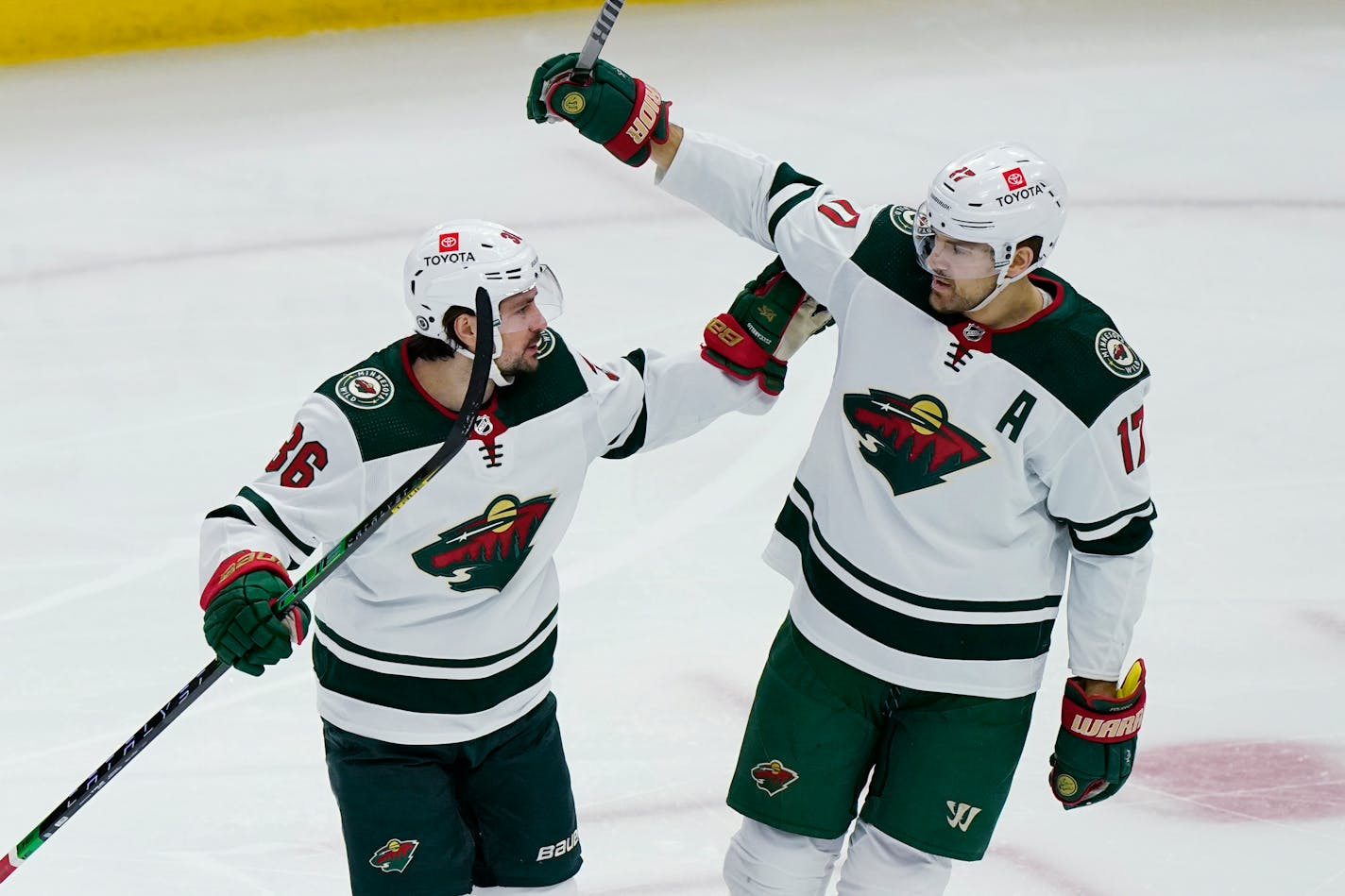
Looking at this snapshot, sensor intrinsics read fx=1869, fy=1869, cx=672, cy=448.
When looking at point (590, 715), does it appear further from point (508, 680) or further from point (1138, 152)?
point (1138, 152)

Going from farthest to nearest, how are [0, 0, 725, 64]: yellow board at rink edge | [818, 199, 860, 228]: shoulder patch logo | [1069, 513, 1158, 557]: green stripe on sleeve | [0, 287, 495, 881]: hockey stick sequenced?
1. [0, 0, 725, 64]: yellow board at rink edge
2. [818, 199, 860, 228]: shoulder patch logo
3. [1069, 513, 1158, 557]: green stripe on sleeve
4. [0, 287, 495, 881]: hockey stick

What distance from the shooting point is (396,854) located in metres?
2.78

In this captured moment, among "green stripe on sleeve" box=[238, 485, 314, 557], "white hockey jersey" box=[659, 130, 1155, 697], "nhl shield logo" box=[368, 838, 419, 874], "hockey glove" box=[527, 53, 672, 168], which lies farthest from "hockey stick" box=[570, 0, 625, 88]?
"nhl shield logo" box=[368, 838, 419, 874]

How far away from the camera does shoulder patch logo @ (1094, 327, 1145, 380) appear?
2.71m

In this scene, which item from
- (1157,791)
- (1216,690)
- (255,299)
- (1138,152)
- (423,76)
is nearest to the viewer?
(1157,791)

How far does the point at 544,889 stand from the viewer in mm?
2918

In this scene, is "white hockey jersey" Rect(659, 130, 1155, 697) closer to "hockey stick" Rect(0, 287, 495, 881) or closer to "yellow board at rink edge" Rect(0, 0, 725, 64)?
"hockey stick" Rect(0, 287, 495, 881)

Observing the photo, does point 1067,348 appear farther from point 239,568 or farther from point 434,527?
point 239,568

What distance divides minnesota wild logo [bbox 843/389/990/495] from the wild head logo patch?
1.65 feet

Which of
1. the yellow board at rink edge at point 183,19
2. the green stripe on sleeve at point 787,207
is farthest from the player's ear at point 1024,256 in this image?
the yellow board at rink edge at point 183,19

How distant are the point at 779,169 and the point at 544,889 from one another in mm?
1201

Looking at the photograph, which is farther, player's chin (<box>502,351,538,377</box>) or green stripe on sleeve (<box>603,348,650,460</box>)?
green stripe on sleeve (<box>603,348,650,460</box>)

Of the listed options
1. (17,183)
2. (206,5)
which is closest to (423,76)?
(206,5)

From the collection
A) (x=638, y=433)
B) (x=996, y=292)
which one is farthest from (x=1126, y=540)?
(x=638, y=433)
